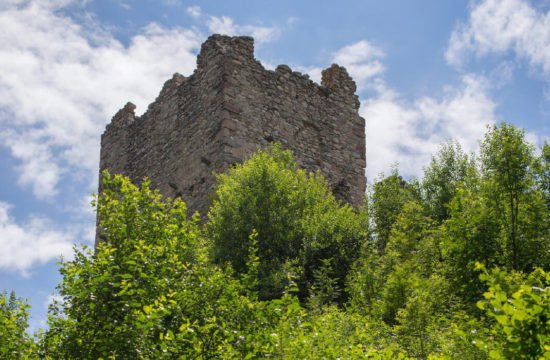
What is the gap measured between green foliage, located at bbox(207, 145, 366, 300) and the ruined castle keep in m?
1.66

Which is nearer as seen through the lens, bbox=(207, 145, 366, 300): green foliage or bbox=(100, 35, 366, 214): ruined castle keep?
bbox=(207, 145, 366, 300): green foliage

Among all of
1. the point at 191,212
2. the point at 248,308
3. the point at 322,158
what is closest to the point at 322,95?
the point at 322,158

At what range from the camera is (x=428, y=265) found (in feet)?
41.8

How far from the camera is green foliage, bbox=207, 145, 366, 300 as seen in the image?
1364cm

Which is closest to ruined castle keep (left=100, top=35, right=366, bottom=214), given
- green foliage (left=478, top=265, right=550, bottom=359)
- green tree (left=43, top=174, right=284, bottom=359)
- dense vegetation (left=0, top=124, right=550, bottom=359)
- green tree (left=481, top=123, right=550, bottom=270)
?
dense vegetation (left=0, top=124, right=550, bottom=359)

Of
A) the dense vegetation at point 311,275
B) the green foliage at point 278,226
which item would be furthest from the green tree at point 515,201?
the green foliage at point 278,226

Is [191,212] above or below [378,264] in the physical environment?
above

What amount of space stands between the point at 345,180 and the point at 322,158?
83cm

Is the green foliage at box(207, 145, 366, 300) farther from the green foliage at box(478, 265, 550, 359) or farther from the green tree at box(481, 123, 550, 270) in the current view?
the green foliage at box(478, 265, 550, 359)

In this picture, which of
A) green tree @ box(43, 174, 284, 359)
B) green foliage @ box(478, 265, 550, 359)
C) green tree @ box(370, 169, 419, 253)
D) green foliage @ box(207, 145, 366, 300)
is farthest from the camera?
green tree @ box(370, 169, 419, 253)

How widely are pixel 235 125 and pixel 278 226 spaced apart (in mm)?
3530

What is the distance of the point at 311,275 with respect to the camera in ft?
45.6

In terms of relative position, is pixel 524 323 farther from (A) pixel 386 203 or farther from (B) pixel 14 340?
(A) pixel 386 203

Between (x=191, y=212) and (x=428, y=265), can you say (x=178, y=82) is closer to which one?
(x=191, y=212)
